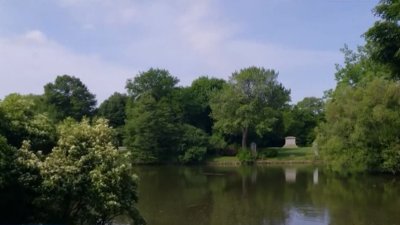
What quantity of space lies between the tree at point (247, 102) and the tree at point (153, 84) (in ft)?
40.9

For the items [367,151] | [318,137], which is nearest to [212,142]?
[318,137]

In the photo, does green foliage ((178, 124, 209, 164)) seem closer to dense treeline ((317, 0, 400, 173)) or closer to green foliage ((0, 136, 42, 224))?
dense treeline ((317, 0, 400, 173))

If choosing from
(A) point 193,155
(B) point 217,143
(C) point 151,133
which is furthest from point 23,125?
(B) point 217,143

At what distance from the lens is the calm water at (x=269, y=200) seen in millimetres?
23781

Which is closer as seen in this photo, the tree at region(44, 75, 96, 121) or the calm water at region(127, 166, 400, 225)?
the calm water at region(127, 166, 400, 225)

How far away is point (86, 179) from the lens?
53.6ft

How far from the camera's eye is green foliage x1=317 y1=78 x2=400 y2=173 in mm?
43562

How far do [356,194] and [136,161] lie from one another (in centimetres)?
3532

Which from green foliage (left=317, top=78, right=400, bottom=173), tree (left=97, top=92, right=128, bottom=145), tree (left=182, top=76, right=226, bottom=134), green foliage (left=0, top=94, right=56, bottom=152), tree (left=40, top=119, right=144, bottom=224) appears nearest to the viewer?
tree (left=40, top=119, right=144, bottom=224)

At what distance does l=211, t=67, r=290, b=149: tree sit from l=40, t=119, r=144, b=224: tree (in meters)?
47.6

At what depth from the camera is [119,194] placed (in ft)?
55.0

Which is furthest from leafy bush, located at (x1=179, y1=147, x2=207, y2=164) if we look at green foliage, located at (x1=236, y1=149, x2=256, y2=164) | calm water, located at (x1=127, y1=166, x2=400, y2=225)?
calm water, located at (x1=127, y1=166, x2=400, y2=225)

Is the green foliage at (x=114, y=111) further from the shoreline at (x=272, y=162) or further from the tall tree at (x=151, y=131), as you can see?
the shoreline at (x=272, y=162)

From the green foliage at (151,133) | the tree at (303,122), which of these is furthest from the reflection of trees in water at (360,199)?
the tree at (303,122)
